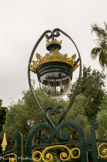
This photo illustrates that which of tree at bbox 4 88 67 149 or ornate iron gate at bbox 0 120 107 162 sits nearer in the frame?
ornate iron gate at bbox 0 120 107 162

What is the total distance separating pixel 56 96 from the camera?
4.07 meters

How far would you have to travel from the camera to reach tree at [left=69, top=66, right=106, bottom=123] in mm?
24612

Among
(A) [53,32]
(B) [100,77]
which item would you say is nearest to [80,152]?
(A) [53,32]

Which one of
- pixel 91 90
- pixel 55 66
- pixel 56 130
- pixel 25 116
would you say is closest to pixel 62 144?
pixel 56 130

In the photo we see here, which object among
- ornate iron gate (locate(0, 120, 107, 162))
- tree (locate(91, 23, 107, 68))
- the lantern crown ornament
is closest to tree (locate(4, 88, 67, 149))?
tree (locate(91, 23, 107, 68))

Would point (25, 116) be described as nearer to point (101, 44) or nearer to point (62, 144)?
point (101, 44)

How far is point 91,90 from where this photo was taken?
26656 millimetres

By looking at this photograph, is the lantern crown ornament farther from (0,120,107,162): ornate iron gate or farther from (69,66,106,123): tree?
(69,66,106,123): tree

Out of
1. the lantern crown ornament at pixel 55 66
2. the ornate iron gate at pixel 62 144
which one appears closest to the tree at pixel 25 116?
the lantern crown ornament at pixel 55 66

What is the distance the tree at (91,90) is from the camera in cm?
2461

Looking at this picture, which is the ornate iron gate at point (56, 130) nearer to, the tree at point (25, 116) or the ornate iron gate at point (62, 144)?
the ornate iron gate at point (62, 144)

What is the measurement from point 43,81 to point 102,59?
9262 millimetres

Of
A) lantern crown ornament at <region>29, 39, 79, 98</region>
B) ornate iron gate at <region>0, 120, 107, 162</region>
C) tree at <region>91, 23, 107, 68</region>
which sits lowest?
ornate iron gate at <region>0, 120, 107, 162</region>

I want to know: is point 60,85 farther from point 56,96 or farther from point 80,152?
point 80,152
